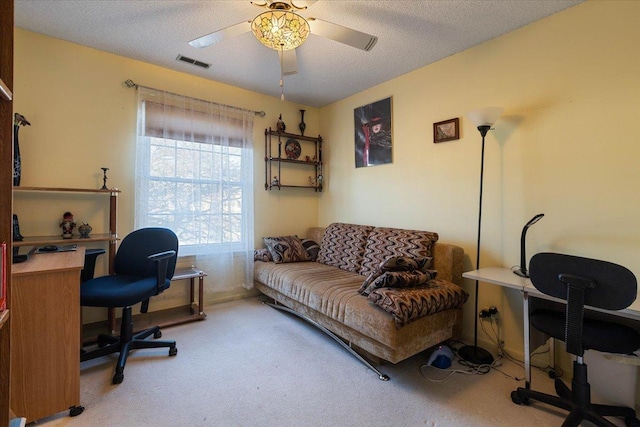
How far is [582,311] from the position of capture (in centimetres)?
136

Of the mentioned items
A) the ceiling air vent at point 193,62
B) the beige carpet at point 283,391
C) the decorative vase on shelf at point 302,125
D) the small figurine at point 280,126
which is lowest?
the beige carpet at point 283,391

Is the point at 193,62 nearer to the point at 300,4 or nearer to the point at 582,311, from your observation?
the point at 300,4

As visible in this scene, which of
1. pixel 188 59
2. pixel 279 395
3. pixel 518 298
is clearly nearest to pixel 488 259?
pixel 518 298

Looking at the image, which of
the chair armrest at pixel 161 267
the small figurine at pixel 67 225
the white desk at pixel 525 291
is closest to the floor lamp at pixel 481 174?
the white desk at pixel 525 291

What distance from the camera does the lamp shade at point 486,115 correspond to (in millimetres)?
2086

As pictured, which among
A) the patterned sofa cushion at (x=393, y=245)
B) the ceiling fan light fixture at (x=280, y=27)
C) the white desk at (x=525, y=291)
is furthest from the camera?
the patterned sofa cushion at (x=393, y=245)

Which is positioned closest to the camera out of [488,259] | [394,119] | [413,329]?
[413,329]

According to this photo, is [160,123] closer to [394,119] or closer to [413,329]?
[394,119]

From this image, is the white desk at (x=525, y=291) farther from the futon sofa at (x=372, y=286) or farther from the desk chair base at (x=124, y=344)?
the desk chair base at (x=124, y=344)

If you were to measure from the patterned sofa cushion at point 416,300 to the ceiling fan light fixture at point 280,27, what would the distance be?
5.63ft

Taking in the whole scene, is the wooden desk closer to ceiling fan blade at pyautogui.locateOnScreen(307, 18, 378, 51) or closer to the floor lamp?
ceiling fan blade at pyautogui.locateOnScreen(307, 18, 378, 51)

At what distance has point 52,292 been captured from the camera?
154 cm

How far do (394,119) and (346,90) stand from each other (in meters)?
0.75

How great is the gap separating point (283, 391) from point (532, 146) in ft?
8.02
